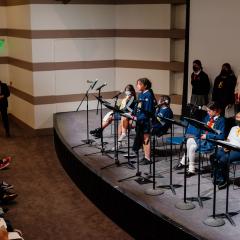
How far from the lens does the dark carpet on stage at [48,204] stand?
223 inches

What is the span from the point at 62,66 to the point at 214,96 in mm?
3544

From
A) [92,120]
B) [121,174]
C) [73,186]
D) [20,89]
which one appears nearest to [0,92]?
[20,89]

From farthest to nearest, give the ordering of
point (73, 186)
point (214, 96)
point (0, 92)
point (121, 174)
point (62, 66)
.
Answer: point (62, 66) → point (0, 92) → point (214, 96) → point (73, 186) → point (121, 174)

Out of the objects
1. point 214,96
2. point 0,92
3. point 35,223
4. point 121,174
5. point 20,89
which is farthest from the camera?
point 20,89

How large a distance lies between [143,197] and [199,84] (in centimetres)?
376

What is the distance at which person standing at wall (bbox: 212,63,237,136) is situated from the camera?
27.0ft

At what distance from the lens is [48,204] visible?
652 cm

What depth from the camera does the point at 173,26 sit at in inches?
401

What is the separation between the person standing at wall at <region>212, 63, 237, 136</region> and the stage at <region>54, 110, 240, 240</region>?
146 cm

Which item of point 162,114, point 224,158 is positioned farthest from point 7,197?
point 224,158

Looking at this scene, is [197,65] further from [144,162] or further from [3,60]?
[3,60]

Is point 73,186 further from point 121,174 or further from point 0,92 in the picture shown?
point 0,92

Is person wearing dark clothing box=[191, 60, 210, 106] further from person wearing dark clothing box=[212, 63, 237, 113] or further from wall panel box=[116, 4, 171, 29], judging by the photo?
wall panel box=[116, 4, 171, 29]

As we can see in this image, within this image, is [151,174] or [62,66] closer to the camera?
[151,174]
